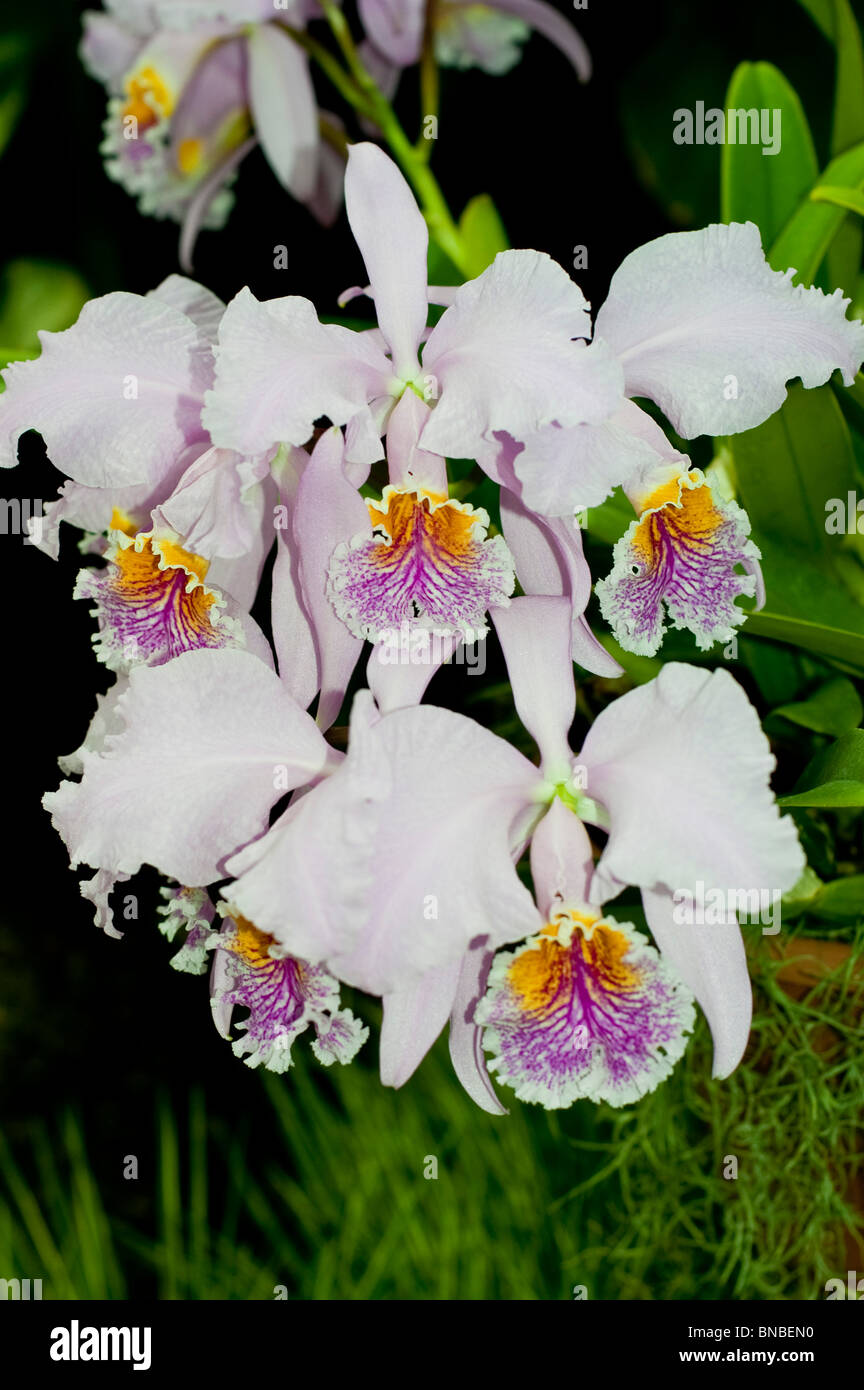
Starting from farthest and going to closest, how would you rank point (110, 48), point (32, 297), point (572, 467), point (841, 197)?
point (32, 297)
point (110, 48)
point (841, 197)
point (572, 467)

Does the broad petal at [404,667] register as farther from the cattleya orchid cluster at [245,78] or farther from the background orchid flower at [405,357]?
the cattleya orchid cluster at [245,78]

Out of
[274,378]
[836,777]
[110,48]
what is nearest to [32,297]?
[110,48]

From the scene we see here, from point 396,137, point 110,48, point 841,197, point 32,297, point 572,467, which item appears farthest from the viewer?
point 32,297

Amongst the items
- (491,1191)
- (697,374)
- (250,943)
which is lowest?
(491,1191)

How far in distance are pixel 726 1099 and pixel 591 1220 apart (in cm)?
21

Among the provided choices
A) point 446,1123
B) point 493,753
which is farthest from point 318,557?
point 446,1123

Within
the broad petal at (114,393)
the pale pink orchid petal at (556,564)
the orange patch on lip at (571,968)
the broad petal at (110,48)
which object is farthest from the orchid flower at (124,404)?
the broad petal at (110,48)

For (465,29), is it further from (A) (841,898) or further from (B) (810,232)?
(A) (841,898)

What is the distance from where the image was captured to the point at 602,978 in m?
0.52

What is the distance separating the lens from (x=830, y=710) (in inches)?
27.1

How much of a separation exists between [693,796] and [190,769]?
201 mm

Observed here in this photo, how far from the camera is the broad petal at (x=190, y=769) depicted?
0.51m

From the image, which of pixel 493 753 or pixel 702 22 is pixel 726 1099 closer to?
pixel 493 753

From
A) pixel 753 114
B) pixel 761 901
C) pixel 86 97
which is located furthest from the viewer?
pixel 86 97
